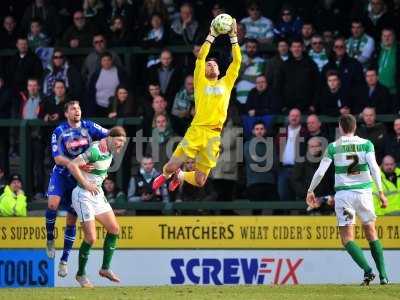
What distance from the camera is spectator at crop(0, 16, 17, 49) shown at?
2283 centimetres

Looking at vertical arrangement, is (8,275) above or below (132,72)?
below

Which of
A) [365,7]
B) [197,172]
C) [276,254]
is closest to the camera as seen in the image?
[197,172]

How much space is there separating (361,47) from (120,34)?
174 inches

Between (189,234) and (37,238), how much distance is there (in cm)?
244

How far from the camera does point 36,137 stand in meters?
20.7

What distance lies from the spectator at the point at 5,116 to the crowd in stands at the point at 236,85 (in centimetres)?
2

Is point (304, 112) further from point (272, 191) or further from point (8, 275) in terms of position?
point (8, 275)

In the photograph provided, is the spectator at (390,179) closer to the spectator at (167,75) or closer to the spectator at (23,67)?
the spectator at (167,75)

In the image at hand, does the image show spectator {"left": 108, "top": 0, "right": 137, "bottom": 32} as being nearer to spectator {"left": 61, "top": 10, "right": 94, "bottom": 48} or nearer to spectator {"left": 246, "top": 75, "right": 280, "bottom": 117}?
spectator {"left": 61, "top": 10, "right": 94, "bottom": 48}

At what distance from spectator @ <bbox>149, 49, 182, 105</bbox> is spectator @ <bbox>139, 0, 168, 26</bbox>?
132 cm

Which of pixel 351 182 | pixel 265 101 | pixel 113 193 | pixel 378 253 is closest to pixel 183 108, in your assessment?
pixel 265 101

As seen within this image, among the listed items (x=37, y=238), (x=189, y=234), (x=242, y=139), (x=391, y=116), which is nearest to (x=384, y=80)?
(x=391, y=116)

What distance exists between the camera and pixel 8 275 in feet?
63.9

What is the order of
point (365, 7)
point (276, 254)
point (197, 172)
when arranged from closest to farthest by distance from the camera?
point (197, 172), point (276, 254), point (365, 7)
